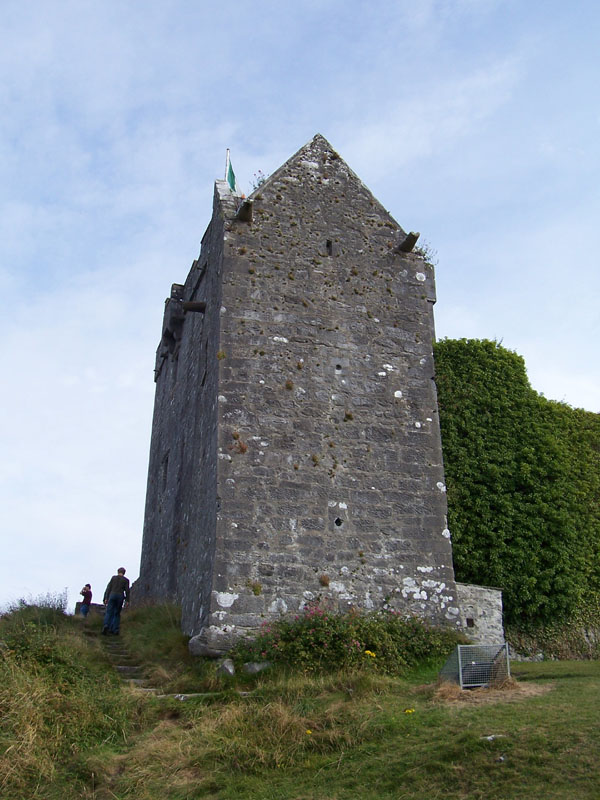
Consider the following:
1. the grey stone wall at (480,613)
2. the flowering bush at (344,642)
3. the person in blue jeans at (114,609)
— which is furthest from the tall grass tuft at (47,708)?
the grey stone wall at (480,613)

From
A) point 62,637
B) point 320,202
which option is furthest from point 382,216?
point 62,637

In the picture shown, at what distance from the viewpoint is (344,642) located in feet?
31.7

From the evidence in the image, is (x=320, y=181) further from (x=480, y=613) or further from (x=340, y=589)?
(x=480, y=613)

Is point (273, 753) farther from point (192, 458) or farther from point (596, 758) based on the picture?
point (192, 458)

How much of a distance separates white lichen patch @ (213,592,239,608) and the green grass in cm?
105

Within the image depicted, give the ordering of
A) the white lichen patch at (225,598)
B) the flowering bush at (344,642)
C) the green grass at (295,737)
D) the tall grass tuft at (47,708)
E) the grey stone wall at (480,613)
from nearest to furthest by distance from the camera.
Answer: the green grass at (295,737) < the tall grass tuft at (47,708) < the flowering bush at (344,642) < the white lichen patch at (225,598) < the grey stone wall at (480,613)

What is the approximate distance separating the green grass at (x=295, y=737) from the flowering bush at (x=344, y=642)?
12.0 inches

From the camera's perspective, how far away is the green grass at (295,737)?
5.96 metres

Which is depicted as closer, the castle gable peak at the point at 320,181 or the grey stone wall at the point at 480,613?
the grey stone wall at the point at 480,613

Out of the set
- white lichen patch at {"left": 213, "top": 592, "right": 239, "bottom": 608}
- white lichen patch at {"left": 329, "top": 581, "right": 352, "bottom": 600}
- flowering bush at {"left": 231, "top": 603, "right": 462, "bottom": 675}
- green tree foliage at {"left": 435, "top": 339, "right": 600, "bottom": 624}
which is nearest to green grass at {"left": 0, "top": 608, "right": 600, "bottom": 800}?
flowering bush at {"left": 231, "top": 603, "right": 462, "bottom": 675}

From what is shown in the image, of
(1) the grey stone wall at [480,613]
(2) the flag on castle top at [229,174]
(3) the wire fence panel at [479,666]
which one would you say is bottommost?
(3) the wire fence panel at [479,666]

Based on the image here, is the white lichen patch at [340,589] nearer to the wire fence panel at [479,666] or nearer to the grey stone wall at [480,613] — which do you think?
the grey stone wall at [480,613]

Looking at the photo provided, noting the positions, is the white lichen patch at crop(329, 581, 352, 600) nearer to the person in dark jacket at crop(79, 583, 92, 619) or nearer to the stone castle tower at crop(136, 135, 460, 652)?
the stone castle tower at crop(136, 135, 460, 652)

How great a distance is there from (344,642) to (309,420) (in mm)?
3379
